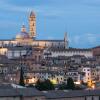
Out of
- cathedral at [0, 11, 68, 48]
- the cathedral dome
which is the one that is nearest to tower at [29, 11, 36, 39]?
cathedral at [0, 11, 68, 48]

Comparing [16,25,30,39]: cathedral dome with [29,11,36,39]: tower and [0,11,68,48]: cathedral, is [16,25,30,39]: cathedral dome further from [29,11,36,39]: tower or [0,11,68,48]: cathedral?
[29,11,36,39]: tower

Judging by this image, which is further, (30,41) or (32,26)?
(32,26)

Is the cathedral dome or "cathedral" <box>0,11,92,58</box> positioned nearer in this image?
→ "cathedral" <box>0,11,92,58</box>

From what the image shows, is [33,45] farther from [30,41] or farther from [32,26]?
[32,26]

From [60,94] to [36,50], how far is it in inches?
2983

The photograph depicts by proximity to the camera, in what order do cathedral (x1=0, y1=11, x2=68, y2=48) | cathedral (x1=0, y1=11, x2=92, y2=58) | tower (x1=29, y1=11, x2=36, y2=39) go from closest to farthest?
cathedral (x1=0, y1=11, x2=92, y2=58)
cathedral (x1=0, y1=11, x2=68, y2=48)
tower (x1=29, y1=11, x2=36, y2=39)

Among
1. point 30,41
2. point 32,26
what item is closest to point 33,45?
point 30,41

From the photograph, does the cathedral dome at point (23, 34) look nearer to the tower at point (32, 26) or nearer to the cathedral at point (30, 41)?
the cathedral at point (30, 41)

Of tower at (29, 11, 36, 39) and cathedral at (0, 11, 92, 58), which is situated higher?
tower at (29, 11, 36, 39)

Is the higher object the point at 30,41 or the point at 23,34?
the point at 23,34

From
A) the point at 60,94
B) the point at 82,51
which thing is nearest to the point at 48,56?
the point at 82,51

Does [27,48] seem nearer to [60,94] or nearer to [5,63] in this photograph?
[5,63]

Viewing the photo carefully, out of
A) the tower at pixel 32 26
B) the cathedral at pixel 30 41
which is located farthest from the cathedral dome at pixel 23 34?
the tower at pixel 32 26

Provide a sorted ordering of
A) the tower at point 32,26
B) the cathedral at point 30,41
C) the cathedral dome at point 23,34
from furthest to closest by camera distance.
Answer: the tower at point 32,26, the cathedral at point 30,41, the cathedral dome at point 23,34
